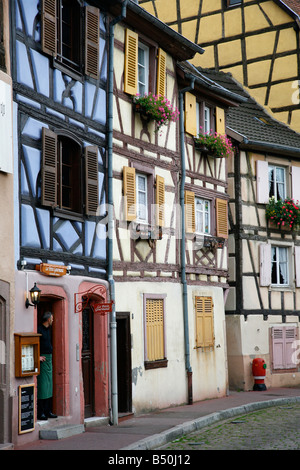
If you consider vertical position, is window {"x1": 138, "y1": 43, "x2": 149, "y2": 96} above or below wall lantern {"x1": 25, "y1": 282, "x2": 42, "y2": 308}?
above

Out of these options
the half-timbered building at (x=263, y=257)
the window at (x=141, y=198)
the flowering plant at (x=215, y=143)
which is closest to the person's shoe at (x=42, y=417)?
the window at (x=141, y=198)

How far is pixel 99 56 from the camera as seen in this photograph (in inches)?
567

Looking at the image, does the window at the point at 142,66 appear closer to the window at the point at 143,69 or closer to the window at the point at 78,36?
the window at the point at 143,69

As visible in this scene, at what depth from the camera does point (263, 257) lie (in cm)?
2128

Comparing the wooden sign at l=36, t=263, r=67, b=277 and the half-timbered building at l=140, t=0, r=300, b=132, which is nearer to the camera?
the wooden sign at l=36, t=263, r=67, b=277

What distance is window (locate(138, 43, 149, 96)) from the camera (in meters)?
16.2

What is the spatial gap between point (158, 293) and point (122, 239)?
1.83 m

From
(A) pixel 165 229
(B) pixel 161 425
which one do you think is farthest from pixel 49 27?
(B) pixel 161 425

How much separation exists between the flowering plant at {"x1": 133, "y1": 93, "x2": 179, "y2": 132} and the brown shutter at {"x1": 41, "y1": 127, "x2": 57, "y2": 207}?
3.52 metres

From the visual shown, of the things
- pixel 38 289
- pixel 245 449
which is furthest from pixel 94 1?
pixel 245 449

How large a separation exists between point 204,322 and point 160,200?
343cm

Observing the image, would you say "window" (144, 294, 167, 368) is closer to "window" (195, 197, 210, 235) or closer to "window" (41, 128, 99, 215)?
"window" (195, 197, 210, 235)

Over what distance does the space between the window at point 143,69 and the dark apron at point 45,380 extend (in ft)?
21.3

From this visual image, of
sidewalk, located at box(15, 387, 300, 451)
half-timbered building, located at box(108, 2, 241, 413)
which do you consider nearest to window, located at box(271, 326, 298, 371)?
sidewalk, located at box(15, 387, 300, 451)
